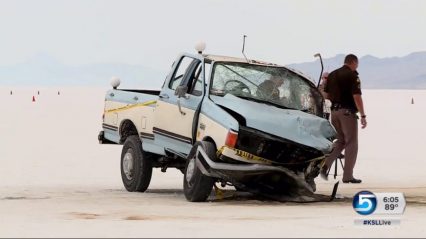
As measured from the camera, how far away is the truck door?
13.2 metres

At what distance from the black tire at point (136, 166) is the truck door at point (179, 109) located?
24.9 inches

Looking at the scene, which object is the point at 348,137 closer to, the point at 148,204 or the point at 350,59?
the point at 350,59

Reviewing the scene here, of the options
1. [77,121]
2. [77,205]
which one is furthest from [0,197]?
[77,121]

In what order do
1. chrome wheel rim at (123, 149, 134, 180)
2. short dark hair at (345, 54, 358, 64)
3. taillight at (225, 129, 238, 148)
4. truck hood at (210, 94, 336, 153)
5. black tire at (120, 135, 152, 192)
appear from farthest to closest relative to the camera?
short dark hair at (345, 54, 358, 64), chrome wheel rim at (123, 149, 134, 180), black tire at (120, 135, 152, 192), truck hood at (210, 94, 336, 153), taillight at (225, 129, 238, 148)

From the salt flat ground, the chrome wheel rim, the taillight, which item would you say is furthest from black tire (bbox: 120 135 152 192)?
the taillight

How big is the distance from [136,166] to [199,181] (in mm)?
2358

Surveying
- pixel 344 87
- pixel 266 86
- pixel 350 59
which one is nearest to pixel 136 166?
pixel 266 86

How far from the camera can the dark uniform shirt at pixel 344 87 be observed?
16.4 m

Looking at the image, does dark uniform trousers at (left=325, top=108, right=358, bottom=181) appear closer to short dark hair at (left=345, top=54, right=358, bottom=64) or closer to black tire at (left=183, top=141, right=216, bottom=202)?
short dark hair at (left=345, top=54, right=358, bottom=64)

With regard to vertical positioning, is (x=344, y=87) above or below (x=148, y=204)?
above

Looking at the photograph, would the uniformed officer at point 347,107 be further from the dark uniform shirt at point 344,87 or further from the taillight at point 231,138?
the taillight at point 231,138

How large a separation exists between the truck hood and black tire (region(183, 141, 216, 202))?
0.55 meters

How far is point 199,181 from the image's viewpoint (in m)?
12.5

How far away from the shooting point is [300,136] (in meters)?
12.5
